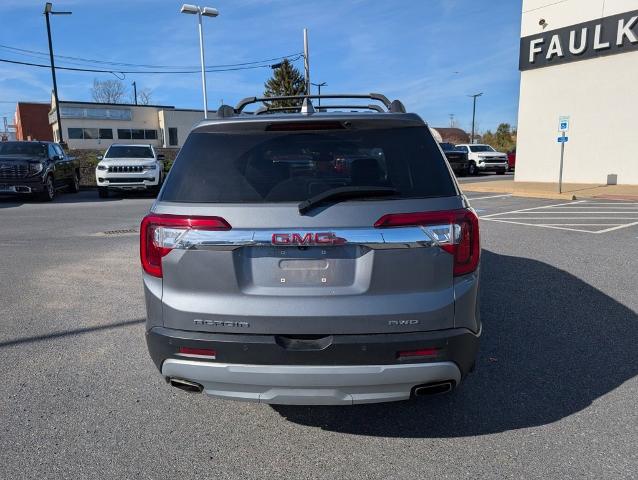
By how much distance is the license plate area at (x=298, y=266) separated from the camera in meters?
2.37

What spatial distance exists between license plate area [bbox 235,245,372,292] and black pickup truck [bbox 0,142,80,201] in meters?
14.9

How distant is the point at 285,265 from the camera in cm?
238

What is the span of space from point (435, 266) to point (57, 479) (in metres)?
2.17

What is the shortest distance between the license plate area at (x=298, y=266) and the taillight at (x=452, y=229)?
0.23 meters

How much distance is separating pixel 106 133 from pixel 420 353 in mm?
55455

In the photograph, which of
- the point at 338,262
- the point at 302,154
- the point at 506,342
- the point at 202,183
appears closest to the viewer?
the point at 338,262

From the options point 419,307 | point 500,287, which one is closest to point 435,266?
point 419,307

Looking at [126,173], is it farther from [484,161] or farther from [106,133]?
[106,133]

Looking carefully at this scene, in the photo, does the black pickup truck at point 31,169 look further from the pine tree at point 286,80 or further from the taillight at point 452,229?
the pine tree at point 286,80

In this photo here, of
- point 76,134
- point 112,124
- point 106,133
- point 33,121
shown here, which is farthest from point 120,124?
point 33,121

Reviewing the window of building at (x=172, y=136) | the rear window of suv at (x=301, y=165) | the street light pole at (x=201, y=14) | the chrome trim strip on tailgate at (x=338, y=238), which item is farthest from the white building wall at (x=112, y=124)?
the chrome trim strip on tailgate at (x=338, y=238)

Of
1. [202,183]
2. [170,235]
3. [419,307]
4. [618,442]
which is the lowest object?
[618,442]

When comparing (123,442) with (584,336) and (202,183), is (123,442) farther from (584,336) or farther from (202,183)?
(584,336)

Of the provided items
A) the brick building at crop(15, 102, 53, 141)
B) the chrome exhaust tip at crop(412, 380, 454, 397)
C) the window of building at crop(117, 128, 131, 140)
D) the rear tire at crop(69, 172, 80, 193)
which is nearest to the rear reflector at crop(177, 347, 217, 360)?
the chrome exhaust tip at crop(412, 380, 454, 397)
